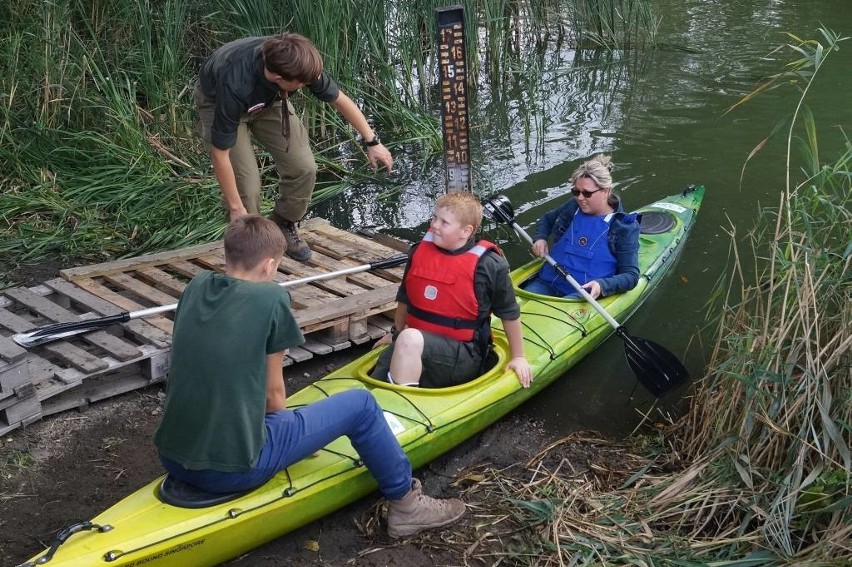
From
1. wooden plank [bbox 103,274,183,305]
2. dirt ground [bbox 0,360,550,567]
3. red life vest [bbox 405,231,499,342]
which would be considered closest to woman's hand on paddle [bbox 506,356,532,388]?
red life vest [bbox 405,231,499,342]

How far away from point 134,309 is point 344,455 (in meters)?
1.85

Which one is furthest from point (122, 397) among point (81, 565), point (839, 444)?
point (839, 444)

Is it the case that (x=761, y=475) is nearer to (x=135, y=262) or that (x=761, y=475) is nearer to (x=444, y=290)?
(x=444, y=290)

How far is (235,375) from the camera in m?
2.94

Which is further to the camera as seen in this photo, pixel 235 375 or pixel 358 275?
pixel 358 275

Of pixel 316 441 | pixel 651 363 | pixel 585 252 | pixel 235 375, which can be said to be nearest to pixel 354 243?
pixel 585 252

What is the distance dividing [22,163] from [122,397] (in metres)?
2.96

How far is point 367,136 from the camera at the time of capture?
5188mm

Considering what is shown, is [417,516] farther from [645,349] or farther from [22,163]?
[22,163]

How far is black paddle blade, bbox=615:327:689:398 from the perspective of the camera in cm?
470

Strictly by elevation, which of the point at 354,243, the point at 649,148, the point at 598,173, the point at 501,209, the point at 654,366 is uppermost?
the point at 598,173

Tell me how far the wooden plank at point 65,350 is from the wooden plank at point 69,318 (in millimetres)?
93

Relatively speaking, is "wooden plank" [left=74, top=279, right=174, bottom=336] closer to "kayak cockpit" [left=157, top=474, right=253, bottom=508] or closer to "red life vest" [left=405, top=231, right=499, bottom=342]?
"red life vest" [left=405, top=231, right=499, bottom=342]

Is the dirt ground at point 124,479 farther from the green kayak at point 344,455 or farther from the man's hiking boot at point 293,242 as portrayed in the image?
the man's hiking boot at point 293,242
